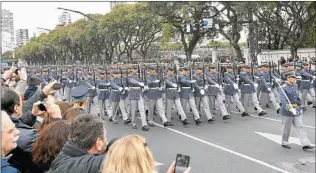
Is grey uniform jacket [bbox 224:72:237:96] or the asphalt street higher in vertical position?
grey uniform jacket [bbox 224:72:237:96]

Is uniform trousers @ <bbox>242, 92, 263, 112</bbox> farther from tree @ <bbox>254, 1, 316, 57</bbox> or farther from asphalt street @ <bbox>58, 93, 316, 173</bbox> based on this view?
tree @ <bbox>254, 1, 316, 57</bbox>

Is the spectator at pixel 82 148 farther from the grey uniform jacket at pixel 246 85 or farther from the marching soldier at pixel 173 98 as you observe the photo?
the grey uniform jacket at pixel 246 85

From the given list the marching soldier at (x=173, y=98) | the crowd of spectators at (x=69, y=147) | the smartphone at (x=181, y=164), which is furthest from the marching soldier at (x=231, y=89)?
the smartphone at (x=181, y=164)

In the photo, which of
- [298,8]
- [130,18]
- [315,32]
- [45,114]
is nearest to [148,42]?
[130,18]

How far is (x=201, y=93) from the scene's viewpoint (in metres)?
12.4

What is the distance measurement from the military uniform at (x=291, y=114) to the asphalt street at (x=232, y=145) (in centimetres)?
22

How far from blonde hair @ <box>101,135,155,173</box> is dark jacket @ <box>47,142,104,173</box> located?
0.61 feet

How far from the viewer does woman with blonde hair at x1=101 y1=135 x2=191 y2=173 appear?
7.75ft

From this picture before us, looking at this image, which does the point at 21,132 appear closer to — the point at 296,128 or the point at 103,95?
the point at 296,128

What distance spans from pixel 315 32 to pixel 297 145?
2782cm

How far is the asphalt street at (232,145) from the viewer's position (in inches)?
283

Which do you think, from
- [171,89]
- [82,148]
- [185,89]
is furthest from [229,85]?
[82,148]

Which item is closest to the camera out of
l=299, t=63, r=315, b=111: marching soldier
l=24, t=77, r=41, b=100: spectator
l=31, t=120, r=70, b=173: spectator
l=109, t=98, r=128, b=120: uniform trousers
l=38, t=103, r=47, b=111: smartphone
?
l=31, t=120, r=70, b=173: spectator

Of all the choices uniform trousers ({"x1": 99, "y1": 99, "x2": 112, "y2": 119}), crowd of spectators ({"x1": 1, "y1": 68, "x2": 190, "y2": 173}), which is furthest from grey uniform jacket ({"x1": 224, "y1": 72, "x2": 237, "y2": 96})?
crowd of spectators ({"x1": 1, "y1": 68, "x2": 190, "y2": 173})
